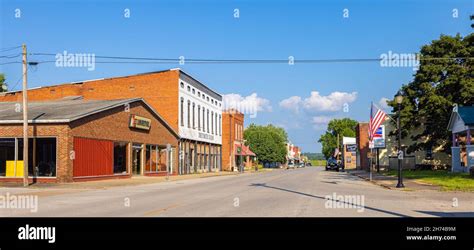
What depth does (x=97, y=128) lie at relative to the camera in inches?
1389

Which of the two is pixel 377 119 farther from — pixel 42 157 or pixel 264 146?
pixel 264 146

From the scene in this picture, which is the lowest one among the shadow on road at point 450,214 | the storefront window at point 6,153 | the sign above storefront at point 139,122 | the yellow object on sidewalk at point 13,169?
the shadow on road at point 450,214

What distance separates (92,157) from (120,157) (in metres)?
4.92

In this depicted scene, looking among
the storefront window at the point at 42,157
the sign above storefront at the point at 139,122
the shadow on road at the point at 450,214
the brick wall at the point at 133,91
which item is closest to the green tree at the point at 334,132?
the brick wall at the point at 133,91

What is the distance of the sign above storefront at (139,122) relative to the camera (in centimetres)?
4072

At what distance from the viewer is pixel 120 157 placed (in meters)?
39.5

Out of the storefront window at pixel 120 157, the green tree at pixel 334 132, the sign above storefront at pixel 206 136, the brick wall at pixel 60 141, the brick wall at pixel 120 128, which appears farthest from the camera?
the green tree at pixel 334 132

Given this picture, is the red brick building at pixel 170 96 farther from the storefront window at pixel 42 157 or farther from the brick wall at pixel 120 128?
the storefront window at pixel 42 157

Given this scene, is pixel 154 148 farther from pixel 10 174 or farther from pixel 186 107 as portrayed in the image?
pixel 10 174

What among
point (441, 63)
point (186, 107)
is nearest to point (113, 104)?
point (186, 107)

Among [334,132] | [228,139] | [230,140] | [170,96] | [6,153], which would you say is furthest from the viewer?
[334,132]

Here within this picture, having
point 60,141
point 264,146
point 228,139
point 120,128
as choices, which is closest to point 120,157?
point 120,128

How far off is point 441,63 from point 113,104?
32.5 meters

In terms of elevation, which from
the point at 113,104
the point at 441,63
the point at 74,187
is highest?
the point at 441,63
